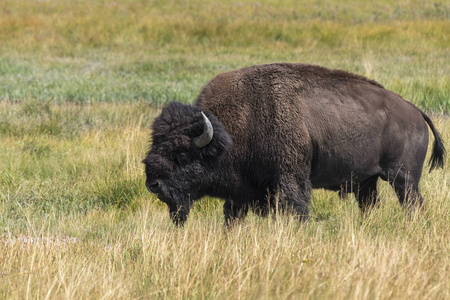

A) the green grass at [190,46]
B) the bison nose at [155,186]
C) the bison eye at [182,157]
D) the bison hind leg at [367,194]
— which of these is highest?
the bison eye at [182,157]

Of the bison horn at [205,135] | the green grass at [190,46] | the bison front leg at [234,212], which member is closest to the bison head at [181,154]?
the bison horn at [205,135]

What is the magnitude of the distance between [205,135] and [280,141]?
71cm

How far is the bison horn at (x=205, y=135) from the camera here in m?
5.09

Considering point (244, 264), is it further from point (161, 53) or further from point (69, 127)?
point (161, 53)

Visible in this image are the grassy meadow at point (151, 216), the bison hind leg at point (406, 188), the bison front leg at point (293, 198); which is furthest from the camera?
the bison hind leg at point (406, 188)

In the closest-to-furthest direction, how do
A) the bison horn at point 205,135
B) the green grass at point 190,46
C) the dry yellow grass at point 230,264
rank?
1. the dry yellow grass at point 230,264
2. the bison horn at point 205,135
3. the green grass at point 190,46

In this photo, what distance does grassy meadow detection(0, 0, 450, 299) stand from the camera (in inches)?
140

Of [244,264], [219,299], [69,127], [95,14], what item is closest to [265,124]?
[244,264]

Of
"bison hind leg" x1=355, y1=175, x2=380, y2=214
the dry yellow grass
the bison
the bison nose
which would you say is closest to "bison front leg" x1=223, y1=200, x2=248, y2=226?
the bison

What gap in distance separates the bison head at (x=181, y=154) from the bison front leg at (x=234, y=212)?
0.43 meters

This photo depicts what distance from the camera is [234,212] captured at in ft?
18.9

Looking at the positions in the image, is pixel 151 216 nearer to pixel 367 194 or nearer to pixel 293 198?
pixel 293 198

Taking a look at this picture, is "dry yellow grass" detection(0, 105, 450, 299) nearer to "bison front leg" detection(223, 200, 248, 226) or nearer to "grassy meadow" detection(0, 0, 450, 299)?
"grassy meadow" detection(0, 0, 450, 299)

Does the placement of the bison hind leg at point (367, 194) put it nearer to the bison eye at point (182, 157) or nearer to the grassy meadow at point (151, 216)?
the grassy meadow at point (151, 216)
